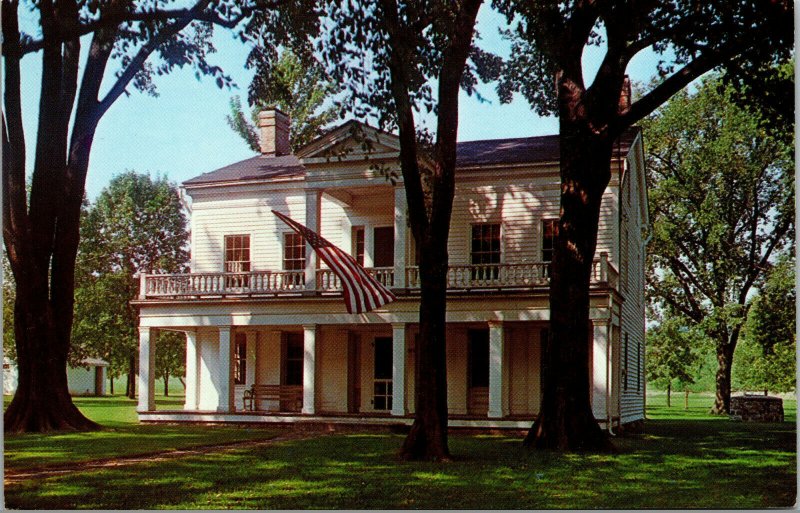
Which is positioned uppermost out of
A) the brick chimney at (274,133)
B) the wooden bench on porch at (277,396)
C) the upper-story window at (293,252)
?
the brick chimney at (274,133)

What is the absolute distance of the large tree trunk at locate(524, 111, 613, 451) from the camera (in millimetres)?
11094

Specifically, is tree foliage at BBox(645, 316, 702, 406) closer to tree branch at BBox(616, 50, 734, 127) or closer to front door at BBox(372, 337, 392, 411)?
tree branch at BBox(616, 50, 734, 127)

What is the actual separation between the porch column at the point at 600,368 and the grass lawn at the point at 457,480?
3142mm

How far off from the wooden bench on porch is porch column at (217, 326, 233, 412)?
0.99 metres

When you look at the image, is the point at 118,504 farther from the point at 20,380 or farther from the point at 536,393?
the point at 536,393

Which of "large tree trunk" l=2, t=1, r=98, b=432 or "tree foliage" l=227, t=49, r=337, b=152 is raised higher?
"tree foliage" l=227, t=49, r=337, b=152

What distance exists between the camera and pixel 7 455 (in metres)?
8.35

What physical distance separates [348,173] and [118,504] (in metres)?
10.3

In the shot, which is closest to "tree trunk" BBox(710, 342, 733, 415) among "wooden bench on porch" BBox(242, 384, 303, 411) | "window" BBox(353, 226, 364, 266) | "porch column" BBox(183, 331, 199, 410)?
"window" BBox(353, 226, 364, 266)

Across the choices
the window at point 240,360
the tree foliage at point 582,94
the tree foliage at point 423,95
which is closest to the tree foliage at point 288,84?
the tree foliage at point 423,95

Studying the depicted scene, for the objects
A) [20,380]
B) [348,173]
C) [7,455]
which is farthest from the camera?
[348,173]

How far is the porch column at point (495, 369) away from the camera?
15.6 metres

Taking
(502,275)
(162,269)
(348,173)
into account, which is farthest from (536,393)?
(162,269)

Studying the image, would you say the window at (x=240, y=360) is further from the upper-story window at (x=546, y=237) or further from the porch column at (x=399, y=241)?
the upper-story window at (x=546, y=237)
